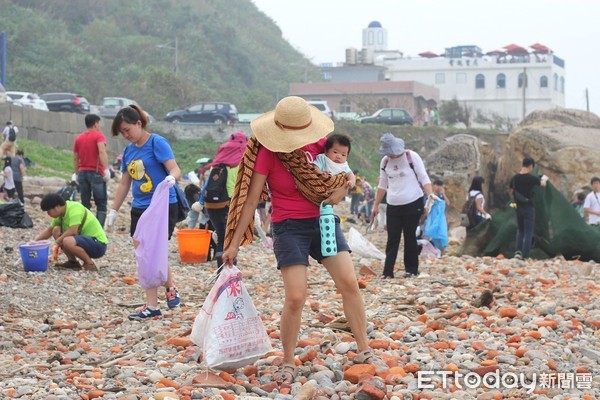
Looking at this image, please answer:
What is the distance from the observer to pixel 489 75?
8019 centimetres

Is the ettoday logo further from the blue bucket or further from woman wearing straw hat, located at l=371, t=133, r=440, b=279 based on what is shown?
the blue bucket

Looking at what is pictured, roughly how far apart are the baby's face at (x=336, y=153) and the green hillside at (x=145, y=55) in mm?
47616

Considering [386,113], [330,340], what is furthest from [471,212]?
[386,113]

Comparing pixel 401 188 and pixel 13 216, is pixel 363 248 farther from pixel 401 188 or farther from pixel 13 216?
pixel 13 216

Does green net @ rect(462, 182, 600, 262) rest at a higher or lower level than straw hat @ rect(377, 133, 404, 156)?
lower

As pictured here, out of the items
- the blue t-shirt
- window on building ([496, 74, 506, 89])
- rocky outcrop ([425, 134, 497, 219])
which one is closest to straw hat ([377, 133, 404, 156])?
the blue t-shirt

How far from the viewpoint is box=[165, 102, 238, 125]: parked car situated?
4522cm

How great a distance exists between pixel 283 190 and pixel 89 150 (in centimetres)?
666

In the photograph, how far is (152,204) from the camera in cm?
711

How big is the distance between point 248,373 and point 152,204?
2.30m

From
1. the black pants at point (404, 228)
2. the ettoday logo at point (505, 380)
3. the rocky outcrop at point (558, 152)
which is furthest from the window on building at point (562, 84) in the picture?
the ettoday logo at point (505, 380)

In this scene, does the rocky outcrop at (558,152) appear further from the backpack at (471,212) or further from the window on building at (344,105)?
the window on building at (344,105)

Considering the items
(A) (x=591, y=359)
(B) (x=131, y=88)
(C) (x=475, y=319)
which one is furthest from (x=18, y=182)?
(B) (x=131, y=88)

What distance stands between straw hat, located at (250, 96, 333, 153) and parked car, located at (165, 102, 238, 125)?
40095 mm
